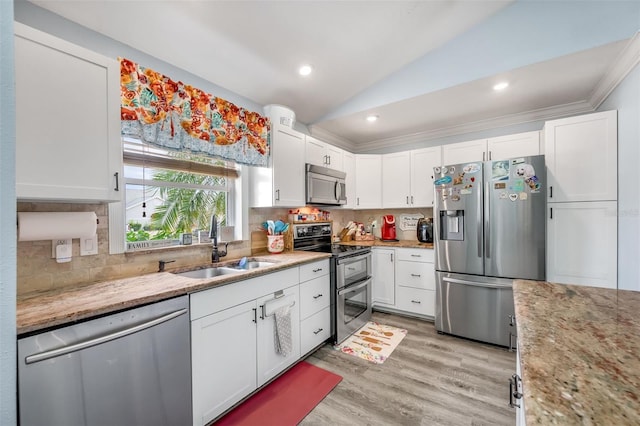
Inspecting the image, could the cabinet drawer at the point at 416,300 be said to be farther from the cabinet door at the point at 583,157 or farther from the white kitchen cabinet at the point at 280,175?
the white kitchen cabinet at the point at 280,175

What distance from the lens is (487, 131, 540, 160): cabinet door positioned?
292 cm

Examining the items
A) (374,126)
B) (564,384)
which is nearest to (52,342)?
(564,384)

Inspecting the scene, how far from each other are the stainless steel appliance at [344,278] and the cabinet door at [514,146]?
6.21ft

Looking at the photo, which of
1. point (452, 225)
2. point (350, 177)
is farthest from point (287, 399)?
point (350, 177)

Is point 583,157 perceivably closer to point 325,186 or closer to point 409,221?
point 409,221

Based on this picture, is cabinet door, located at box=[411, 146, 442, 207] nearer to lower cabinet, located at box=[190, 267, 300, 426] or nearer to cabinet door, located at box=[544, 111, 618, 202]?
cabinet door, located at box=[544, 111, 618, 202]

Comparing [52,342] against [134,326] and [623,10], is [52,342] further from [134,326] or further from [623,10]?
[623,10]

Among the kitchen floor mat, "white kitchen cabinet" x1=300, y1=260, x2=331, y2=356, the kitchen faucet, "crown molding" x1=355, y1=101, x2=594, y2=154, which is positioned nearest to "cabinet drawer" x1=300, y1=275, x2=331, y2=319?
"white kitchen cabinet" x1=300, y1=260, x2=331, y2=356

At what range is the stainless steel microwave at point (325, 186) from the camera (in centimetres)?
300

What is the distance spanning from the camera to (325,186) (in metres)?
3.22

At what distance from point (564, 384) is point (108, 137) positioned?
2.11 meters

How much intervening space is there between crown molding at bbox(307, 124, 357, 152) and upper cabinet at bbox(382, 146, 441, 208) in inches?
28.2

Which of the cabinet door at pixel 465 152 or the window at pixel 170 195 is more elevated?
the cabinet door at pixel 465 152

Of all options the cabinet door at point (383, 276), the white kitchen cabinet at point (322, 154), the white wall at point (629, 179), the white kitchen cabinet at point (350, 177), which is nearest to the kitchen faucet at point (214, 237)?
the white kitchen cabinet at point (322, 154)
